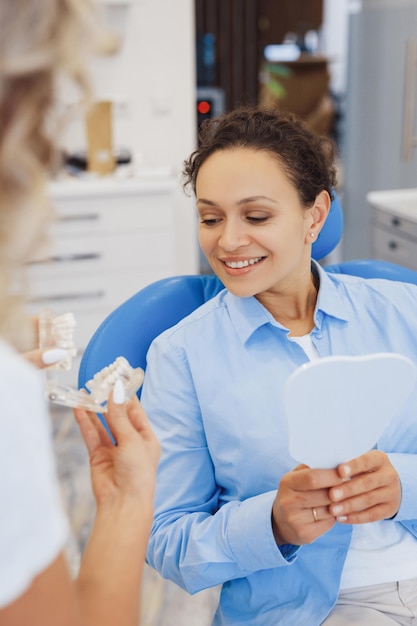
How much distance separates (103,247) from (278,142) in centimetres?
210

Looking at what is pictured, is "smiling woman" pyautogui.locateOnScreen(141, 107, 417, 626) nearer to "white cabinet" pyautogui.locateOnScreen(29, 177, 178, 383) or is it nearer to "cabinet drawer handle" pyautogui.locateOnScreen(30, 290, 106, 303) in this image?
"white cabinet" pyautogui.locateOnScreen(29, 177, 178, 383)

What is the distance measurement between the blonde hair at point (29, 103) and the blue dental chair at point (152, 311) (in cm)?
69

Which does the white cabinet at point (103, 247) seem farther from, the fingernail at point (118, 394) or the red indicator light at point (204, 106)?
the fingernail at point (118, 394)

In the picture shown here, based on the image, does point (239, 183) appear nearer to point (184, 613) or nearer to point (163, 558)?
point (163, 558)

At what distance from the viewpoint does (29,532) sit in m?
0.58

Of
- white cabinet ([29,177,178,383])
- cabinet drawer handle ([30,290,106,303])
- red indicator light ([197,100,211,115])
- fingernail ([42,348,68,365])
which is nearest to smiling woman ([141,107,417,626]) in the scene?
fingernail ([42,348,68,365])

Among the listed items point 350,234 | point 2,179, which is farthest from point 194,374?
point 350,234

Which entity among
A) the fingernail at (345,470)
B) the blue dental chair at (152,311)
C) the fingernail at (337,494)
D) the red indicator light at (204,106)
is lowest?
the fingernail at (337,494)

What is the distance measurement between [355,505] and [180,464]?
A: 31 centimetres

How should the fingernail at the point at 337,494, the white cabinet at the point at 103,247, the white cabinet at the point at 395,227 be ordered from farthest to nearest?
the white cabinet at the point at 103,247 → the white cabinet at the point at 395,227 → the fingernail at the point at 337,494

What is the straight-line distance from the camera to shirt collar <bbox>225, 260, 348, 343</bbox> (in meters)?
1.32

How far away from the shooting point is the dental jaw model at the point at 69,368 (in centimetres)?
98

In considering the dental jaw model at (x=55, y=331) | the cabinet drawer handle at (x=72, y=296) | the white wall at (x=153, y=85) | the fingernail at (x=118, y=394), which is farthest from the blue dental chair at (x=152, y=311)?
the white wall at (x=153, y=85)

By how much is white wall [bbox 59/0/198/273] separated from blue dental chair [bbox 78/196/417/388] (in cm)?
221
